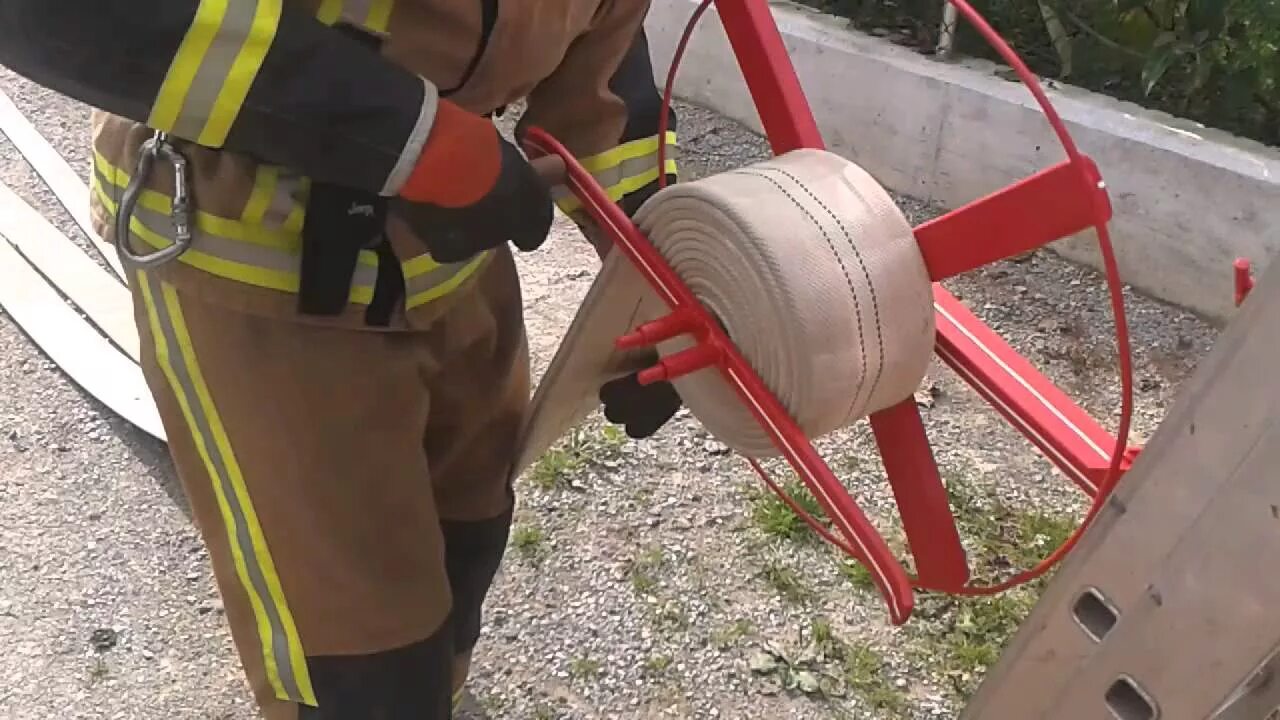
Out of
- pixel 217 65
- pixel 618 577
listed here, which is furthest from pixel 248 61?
pixel 618 577

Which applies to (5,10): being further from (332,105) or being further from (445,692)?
(445,692)

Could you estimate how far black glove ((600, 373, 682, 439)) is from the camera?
1446 millimetres

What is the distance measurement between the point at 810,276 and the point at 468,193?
0.28 m

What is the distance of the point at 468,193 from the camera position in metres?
0.99

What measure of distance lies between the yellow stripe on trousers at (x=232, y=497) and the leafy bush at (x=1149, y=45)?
74.6 inches

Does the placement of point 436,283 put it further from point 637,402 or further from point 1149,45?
point 1149,45

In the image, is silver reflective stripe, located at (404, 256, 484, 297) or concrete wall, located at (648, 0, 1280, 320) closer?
silver reflective stripe, located at (404, 256, 484, 297)

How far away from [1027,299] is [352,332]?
155cm

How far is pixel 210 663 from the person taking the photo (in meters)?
1.64

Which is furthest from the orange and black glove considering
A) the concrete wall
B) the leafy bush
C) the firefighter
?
the leafy bush

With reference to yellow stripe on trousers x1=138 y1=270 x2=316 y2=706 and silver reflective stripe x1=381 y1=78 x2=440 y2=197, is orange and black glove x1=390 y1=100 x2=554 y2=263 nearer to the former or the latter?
silver reflective stripe x1=381 y1=78 x2=440 y2=197

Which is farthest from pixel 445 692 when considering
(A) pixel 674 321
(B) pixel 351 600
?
(A) pixel 674 321

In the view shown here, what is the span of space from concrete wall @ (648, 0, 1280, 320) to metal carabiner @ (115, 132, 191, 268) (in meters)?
1.77

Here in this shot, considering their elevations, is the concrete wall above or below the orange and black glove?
below
